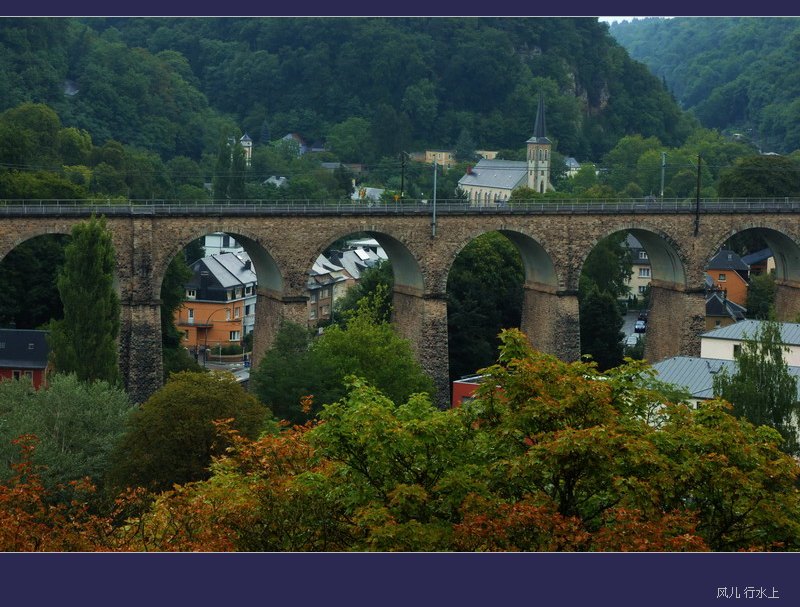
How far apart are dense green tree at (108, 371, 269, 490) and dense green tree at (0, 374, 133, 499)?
39.5 inches

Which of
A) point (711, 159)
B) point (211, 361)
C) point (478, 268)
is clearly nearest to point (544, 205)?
point (478, 268)

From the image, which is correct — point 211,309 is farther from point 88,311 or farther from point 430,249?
point 88,311

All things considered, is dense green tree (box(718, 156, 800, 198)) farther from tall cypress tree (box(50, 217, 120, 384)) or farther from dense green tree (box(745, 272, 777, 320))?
tall cypress tree (box(50, 217, 120, 384))

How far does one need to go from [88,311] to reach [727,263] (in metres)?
58.9

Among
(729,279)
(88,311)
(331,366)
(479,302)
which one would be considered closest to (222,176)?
(729,279)

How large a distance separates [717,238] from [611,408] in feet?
167

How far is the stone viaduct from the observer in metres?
64.2

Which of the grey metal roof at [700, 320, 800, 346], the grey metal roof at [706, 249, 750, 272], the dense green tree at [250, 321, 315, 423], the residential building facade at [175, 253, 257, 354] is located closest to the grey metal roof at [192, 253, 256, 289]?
the residential building facade at [175, 253, 257, 354]

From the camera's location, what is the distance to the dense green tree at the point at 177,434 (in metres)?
44.7

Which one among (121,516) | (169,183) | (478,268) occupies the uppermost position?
(169,183)

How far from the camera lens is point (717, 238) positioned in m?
77.3

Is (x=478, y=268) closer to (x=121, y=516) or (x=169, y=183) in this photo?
(x=121, y=516)

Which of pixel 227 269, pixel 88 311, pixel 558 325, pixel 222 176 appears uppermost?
pixel 222 176

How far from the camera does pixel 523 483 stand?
27.1m
